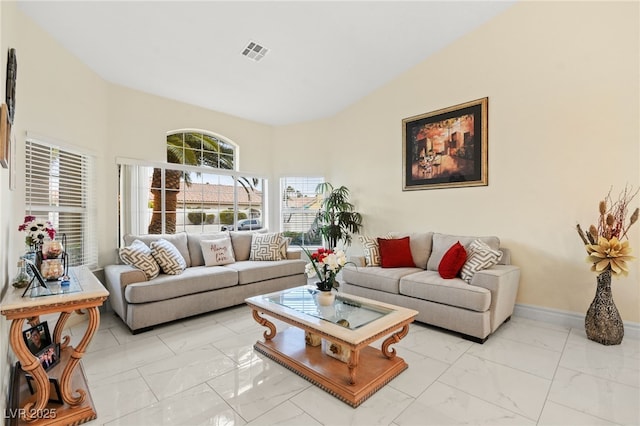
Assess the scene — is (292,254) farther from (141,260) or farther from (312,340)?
(312,340)

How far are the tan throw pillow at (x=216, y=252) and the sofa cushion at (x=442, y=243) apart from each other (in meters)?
2.69

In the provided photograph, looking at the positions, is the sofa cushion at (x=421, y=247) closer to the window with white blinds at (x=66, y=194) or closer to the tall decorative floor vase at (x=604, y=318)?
the tall decorative floor vase at (x=604, y=318)

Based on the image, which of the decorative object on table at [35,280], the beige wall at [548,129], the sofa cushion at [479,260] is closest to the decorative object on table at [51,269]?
the decorative object on table at [35,280]

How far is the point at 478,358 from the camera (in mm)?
2479

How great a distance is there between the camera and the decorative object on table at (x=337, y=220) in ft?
16.2

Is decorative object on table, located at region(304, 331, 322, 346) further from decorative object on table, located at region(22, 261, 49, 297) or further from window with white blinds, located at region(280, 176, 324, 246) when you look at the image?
window with white blinds, located at region(280, 176, 324, 246)

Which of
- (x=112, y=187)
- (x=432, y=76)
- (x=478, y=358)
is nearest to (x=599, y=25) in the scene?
(x=432, y=76)

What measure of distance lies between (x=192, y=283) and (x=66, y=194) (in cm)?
167

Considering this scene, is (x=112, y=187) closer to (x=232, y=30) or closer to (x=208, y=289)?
(x=208, y=289)

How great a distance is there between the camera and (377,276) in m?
3.59

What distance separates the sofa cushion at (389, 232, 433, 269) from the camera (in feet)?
12.8

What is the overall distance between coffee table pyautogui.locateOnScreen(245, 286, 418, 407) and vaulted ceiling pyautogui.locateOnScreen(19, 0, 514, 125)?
2799mm

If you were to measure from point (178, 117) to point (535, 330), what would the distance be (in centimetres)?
525

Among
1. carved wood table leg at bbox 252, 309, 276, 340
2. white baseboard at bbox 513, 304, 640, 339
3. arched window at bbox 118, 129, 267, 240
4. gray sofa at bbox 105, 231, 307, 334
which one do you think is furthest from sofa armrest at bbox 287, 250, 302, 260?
white baseboard at bbox 513, 304, 640, 339
